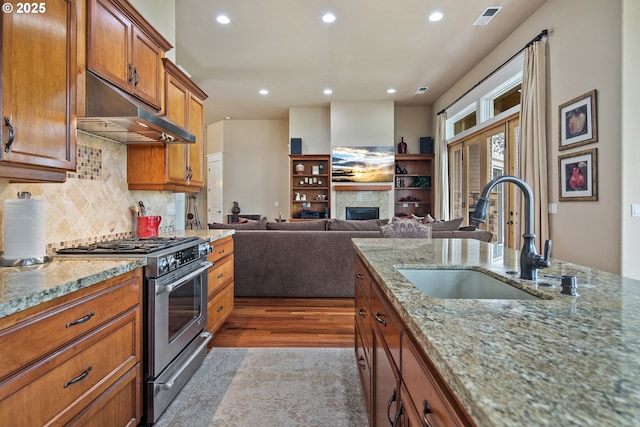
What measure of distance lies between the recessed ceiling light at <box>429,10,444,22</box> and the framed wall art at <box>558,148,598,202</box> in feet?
7.38

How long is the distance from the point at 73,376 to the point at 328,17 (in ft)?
14.0

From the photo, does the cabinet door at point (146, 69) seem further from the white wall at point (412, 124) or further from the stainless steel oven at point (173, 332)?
the white wall at point (412, 124)

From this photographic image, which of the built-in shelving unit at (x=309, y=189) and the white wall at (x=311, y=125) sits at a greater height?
the white wall at (x=311, y=125)

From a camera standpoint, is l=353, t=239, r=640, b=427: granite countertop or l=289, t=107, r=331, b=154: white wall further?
l=289, t=107, r=331, b=154: white wall

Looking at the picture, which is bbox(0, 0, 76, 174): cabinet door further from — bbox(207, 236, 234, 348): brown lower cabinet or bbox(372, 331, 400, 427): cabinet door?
bbox(372, 331, 400, 427): cabinet door

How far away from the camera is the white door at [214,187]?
28.3 ft

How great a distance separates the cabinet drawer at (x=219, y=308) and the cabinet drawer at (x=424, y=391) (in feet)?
6.66

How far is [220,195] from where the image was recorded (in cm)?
862

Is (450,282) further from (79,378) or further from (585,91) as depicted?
(585,91)

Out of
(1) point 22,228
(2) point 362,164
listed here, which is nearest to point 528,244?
(1) point 22,228

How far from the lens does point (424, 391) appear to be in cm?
67

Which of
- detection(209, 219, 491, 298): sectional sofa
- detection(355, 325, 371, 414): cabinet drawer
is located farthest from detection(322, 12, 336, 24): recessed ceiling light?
detection(355, 325, 371, 414): cabinet drawer

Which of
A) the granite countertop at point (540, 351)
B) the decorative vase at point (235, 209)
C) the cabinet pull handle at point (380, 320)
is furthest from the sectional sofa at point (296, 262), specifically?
the decorative vase at point (235, 209)

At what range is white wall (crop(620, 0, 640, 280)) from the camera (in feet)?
8.85
